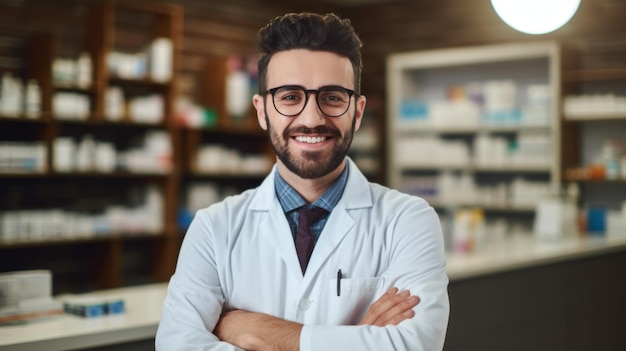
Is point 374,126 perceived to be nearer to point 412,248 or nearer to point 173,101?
point 173,101

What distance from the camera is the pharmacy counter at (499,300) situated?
7.06 feet

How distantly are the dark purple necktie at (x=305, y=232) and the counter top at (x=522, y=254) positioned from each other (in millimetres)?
1341

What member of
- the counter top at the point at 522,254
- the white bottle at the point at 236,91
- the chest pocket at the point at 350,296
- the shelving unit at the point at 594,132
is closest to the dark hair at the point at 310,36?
the chest pocket at the point at 350,296

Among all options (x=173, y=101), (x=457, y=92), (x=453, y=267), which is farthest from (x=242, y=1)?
(x=453, y=267)

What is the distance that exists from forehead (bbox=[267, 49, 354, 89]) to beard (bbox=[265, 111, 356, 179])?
4.5 inches

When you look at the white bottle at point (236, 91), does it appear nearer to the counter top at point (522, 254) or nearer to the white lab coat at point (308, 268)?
the counter top at point (522, 254)

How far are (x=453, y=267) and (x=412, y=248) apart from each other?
5.12ft

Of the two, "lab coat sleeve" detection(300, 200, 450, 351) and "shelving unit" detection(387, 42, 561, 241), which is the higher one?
"shelving unit" detection(387, 42, 561, 241)

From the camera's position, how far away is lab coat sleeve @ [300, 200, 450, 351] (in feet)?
Result: 5.51

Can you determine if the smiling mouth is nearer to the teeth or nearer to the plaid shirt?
the teeth

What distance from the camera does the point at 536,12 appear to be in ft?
12.0

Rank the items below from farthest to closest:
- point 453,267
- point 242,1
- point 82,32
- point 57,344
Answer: point 242,1 → point 82,32 → point 453,267 → point 57,344

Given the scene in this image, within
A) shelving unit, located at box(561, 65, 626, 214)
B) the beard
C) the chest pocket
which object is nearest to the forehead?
the beard

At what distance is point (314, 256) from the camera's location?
1.84 metres
